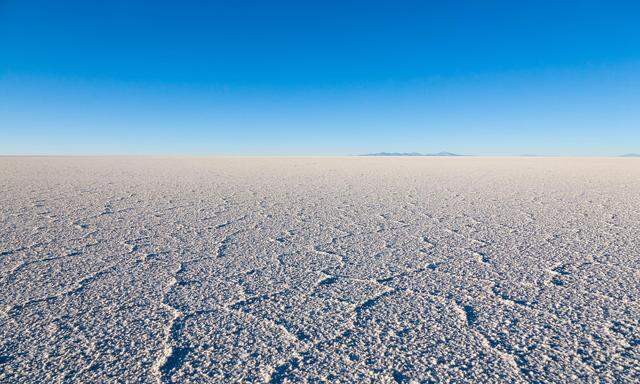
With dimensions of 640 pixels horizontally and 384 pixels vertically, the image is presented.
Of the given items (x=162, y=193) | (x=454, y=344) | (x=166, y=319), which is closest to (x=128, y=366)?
(x=166, y=319)

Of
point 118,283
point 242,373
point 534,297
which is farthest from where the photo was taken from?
point 118,283

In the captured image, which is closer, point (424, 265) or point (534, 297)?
point (534, 297)

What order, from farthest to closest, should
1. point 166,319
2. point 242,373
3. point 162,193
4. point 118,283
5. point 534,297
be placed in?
point 162,193
point 118,283
point 534,297
point 166,319
point 242,373

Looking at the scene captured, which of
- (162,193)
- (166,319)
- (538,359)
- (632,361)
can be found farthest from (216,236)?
(162,193)

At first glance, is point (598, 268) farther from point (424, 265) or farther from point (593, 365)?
point (593, 365)

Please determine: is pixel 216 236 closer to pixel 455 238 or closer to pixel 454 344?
pixel 455 238

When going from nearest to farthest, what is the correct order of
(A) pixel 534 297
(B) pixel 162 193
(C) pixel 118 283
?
(A) pixel 534 297 < (C) pixel 118 283 < (B) pixel 162 193
